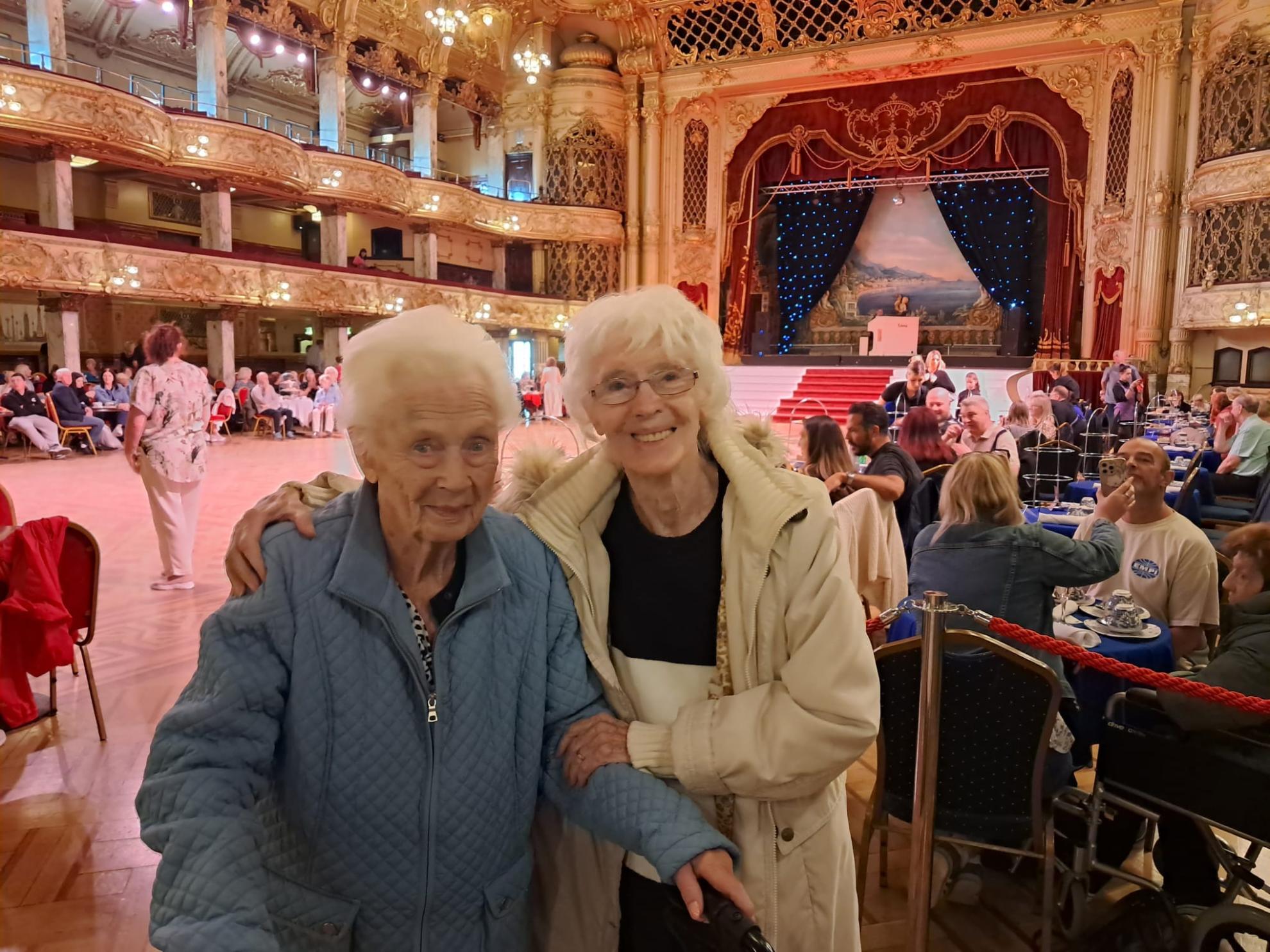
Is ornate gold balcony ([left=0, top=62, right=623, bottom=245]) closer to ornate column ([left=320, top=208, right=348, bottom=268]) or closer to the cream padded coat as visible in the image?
ornate column ([left=320, top=208, right=348, bottom=268])

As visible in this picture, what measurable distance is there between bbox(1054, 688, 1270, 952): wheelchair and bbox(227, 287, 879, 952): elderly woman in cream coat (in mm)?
1190

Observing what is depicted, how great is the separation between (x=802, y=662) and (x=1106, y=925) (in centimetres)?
164

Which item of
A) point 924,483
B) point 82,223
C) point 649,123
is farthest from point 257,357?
point 924,483

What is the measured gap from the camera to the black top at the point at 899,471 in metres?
4.00

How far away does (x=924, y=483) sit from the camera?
4.32 metres

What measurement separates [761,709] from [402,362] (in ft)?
2.43

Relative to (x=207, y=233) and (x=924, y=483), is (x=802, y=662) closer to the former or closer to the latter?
(x=924, y=483)

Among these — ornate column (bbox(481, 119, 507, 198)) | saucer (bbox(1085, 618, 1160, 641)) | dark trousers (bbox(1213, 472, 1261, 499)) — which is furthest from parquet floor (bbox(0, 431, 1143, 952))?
ornate column (bbox(481, 119, 507, 198))

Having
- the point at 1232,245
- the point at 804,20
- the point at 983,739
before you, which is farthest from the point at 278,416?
the point at 1232,245

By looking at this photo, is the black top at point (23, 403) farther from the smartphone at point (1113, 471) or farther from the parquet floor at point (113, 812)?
the smartphone at point (1113, 471)

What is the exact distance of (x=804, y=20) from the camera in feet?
57.9

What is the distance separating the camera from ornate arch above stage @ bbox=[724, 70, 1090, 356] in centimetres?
1644

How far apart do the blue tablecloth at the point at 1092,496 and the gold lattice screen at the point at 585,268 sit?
14.9 metres

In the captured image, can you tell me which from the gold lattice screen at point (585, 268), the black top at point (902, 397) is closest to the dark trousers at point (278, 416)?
the gold lattice screen at point (585, 268)
